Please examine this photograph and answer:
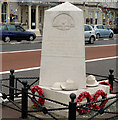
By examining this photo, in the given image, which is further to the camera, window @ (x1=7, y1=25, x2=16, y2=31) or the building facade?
the building facade

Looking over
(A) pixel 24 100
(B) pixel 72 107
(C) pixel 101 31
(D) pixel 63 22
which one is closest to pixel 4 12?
(C) pixel 101 31

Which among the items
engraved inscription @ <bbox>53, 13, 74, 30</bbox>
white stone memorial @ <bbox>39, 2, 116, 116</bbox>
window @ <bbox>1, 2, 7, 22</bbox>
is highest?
window @ <bbox>1, 2, 7, 22</bbox>

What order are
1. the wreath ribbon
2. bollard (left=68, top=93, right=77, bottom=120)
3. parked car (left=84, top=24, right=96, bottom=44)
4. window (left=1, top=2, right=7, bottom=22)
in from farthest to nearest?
window (left=1, top=2, right=7, bottom=22)
parked car (left=84, top=24, right=96, bottom=44)
the wreath ribbon
bollard (left=68, top=93, right=77, bottom=120)

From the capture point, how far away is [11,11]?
39.6 meters

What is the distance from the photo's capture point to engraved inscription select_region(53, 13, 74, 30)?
6.82 metres

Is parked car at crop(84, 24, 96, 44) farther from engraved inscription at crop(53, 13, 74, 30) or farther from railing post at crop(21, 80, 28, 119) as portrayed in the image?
railing post at crop(21, 80, 28, 119)

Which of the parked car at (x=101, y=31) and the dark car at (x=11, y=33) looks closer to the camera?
the dark car at (x=11, y=33)

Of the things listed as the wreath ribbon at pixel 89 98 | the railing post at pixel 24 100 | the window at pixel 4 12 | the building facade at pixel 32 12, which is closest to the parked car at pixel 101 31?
the building facade at pixel 32 12

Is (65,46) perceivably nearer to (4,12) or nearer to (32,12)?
(4,12)

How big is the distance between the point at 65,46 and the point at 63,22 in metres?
0.50

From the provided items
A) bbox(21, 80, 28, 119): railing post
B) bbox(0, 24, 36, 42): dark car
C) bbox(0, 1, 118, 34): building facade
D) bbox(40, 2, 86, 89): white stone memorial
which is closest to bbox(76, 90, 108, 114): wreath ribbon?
bbox(40, 2, 86, 89): white stone memorial

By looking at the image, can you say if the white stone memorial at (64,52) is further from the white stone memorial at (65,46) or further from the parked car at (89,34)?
the parked car at (89,34)

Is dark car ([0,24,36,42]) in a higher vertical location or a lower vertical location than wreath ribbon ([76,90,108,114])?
higher

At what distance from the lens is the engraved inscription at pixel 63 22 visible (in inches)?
268
